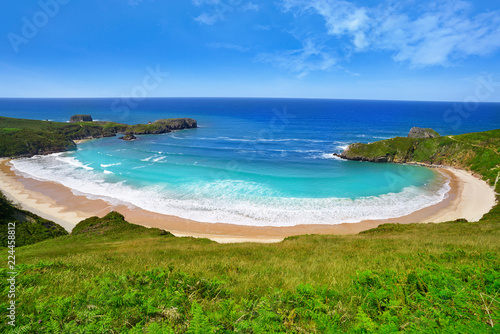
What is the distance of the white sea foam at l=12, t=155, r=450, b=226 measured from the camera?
34.3 m

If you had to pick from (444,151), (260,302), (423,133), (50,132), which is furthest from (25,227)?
(423,133)

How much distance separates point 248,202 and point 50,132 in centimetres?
10252

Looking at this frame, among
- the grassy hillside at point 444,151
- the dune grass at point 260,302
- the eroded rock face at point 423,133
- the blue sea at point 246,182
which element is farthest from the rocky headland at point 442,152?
the dune grass at point 260,302

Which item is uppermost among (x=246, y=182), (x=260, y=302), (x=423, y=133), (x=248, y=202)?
(x=423, y=133)

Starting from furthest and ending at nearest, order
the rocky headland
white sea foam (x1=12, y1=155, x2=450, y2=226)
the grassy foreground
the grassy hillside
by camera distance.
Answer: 1. the rocky headland
2. the grassy hillside
3. white sea foam (x1=12, y1=155, x2=450, y2=226)
4. the grassy foreground

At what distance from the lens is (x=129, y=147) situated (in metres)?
85.7

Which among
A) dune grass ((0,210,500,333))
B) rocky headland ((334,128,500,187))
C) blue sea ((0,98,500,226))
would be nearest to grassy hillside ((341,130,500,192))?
rocky headland ((334,128,500,187))

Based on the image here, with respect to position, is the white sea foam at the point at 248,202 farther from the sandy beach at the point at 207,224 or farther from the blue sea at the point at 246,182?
the sandy beach at the point at 207,224

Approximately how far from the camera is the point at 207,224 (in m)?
32.6

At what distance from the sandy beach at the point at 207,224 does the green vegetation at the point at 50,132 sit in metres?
33.0

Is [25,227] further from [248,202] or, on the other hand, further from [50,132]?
[50,132]

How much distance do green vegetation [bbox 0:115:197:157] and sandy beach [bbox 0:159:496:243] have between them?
108ft

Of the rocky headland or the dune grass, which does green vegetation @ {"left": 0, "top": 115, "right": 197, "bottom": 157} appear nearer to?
the rocky headland

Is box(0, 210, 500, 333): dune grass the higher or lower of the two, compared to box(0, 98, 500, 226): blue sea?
higher
